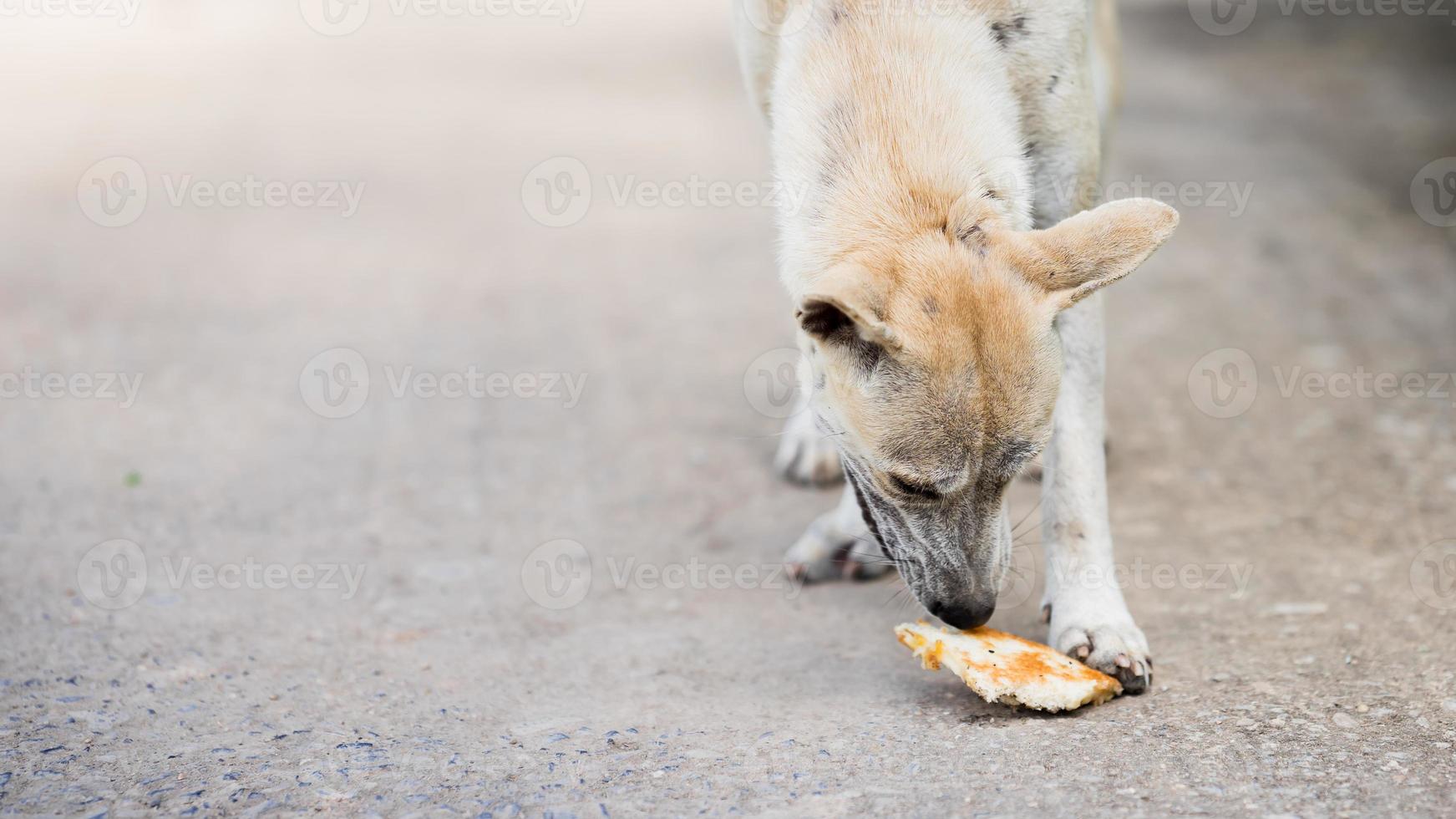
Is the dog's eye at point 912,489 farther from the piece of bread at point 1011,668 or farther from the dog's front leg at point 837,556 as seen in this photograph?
the dog's front leg at point 837,556

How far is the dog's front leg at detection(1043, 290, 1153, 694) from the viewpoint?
11.3 ft

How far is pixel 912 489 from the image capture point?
3.10 meters

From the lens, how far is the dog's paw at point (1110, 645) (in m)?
3.26

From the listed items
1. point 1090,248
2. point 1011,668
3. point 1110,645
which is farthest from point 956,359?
point 1110,645

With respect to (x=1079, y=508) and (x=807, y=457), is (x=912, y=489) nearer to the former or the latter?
(x=1079, y=508)

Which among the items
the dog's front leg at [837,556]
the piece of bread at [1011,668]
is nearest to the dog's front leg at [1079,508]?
the piece of bread at [1011,668]

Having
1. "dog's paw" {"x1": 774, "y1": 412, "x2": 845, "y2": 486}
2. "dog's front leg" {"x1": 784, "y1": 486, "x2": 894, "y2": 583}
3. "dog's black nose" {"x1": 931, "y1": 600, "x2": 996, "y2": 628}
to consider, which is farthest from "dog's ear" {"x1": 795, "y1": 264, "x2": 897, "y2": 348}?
"dog's paw" {"x1": 774, "y1": 412, "x2": 845, "y2": 486}

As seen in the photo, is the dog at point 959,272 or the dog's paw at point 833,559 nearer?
the dog at point 959,272

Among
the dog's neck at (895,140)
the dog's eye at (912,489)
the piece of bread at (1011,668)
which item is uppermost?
the dog's neck at (895,140)

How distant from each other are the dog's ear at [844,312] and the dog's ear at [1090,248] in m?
0.42

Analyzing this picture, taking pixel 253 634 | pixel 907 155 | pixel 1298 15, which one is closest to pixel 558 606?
pixel 253 634

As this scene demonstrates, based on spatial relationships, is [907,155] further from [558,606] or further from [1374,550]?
[1374,550]

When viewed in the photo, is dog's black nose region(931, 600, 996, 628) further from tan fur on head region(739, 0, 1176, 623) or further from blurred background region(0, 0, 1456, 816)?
blurred background region(0, 0, 1456, 816)

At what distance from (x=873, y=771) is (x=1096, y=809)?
50cm
